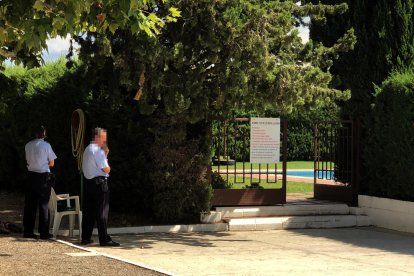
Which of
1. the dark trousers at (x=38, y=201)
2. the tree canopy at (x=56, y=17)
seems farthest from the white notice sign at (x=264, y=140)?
the tree canopy at (x=56, y=17)

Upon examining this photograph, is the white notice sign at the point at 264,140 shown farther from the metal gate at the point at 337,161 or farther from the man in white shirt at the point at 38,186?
the man in white shirt at the point at 38,186

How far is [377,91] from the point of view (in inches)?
521

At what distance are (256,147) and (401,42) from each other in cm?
390

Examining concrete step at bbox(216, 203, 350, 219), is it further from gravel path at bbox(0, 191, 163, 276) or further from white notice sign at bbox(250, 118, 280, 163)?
gravel path at bbox(0, 191, 163, 276)

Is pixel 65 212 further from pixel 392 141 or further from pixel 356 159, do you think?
pixel 356 159

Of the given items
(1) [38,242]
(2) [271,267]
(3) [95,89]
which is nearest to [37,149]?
(1) [38,242]

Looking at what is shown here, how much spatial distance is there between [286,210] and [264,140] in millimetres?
1543

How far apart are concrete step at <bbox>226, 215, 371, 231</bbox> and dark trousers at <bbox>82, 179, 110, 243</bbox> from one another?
3159 mm

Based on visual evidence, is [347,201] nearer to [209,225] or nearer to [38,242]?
[209,225]

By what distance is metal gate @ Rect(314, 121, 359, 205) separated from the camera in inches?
565

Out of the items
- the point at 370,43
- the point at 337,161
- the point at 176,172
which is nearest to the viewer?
the point at 176,172

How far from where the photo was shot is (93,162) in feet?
33.1

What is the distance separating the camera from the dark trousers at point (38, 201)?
10.7 m

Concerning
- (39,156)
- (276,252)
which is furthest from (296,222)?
(39,156)
